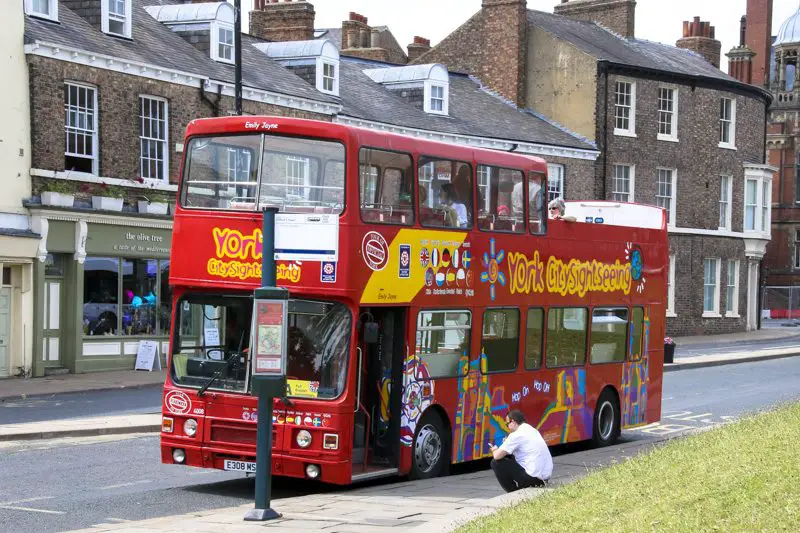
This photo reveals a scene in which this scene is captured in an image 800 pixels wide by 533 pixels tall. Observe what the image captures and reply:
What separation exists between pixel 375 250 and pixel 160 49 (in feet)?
69.2

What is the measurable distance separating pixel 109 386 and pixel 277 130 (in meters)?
14.8

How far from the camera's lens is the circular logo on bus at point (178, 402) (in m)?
14.2

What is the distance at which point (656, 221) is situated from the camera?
2073cm

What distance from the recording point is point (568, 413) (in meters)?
18.5

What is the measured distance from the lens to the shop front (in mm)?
29453

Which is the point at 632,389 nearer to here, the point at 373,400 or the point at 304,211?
the point at 373,400

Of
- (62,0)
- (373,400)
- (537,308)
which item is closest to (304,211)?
(373,400)

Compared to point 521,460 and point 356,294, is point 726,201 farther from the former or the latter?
point 356,294

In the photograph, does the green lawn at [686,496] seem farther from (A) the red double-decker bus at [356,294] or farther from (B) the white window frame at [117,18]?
(B) the white window frame at [117,18]

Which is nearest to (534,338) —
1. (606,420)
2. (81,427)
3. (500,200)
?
(500,200)

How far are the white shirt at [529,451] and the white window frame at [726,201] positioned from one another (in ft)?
142

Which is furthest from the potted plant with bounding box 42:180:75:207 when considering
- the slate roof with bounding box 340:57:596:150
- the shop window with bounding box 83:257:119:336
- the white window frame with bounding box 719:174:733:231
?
the white window frame with bounding box 719:174:733:231

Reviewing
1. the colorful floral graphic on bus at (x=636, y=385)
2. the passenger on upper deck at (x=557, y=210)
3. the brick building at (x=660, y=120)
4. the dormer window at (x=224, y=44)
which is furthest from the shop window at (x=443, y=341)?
the brick building at (x=660, y=120)

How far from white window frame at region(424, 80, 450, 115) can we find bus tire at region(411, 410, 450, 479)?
95.1 feet
